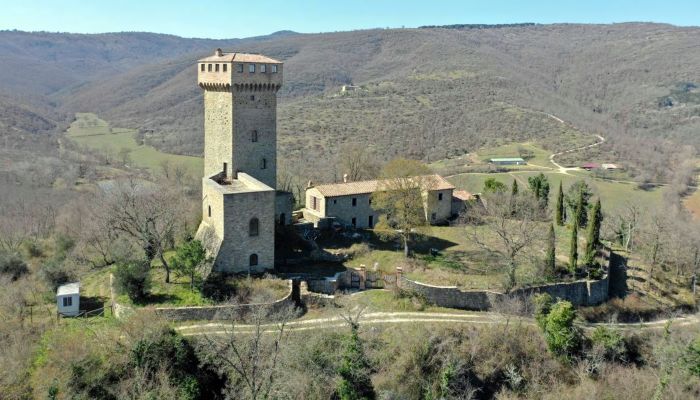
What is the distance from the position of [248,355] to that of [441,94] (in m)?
87.8

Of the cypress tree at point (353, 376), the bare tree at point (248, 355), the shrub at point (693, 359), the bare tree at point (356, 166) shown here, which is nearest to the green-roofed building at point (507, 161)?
the bare tree at point (356, 166)

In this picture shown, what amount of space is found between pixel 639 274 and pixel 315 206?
23994 mm

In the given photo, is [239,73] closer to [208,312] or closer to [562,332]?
[208,312]

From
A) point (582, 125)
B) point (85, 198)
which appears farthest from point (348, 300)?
point (582, 125)

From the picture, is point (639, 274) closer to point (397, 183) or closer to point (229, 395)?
point (397, 183)

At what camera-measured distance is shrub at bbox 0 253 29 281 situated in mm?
37000

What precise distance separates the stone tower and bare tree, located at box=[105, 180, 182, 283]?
100 inches

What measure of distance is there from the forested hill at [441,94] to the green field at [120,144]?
153 inches

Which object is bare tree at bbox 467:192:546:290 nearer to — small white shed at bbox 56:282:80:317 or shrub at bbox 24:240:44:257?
small white shed at bbox 56:282:80:317

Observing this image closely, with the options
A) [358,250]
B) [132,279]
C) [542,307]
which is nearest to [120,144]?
[358,250]

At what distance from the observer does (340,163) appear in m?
62.7

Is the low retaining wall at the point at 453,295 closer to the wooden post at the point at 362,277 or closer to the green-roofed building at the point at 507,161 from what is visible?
the wooden post at the point at 362,277

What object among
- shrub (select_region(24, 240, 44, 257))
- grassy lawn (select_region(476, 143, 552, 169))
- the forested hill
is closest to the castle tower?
shrub (select_region(24, 240, 44, 257))

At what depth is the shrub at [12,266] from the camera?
37000 mm
